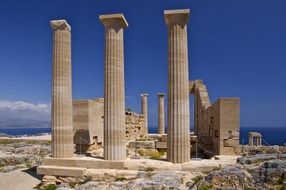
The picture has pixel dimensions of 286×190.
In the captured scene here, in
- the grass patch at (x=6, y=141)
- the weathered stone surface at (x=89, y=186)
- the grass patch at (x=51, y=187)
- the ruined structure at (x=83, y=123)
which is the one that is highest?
the ruined structure at (x=83, y=123)

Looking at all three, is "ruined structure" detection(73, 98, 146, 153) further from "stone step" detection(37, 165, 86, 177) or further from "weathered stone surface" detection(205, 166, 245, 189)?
"weathered stone surface" detection(205, 166, 245, 189)

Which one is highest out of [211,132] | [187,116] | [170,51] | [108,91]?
[170,51]

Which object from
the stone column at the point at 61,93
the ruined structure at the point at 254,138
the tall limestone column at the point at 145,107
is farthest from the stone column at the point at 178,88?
the tall limestone column at the point at 145,107

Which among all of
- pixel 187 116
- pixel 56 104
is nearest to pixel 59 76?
pixel 56 104

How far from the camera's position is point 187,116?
45.3 feet

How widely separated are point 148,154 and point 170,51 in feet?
27.1

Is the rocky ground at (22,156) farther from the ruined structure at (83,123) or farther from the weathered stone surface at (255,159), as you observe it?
the weathered stone surface at (255,159)

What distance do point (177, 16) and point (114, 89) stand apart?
4.81 metres

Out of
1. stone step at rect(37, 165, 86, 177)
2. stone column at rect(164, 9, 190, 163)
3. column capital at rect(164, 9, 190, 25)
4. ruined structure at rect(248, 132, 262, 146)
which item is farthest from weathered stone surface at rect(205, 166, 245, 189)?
ruined structure at rect(248, 132, 262, 146)

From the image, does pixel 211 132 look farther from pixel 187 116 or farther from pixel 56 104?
pixel 56 104

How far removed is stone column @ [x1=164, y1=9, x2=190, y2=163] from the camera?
13.5 m

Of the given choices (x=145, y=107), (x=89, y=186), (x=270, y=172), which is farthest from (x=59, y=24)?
(x=145, y=107)

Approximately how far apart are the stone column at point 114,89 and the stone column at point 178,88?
8.01ft

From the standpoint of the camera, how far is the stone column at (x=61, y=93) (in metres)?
15.0
